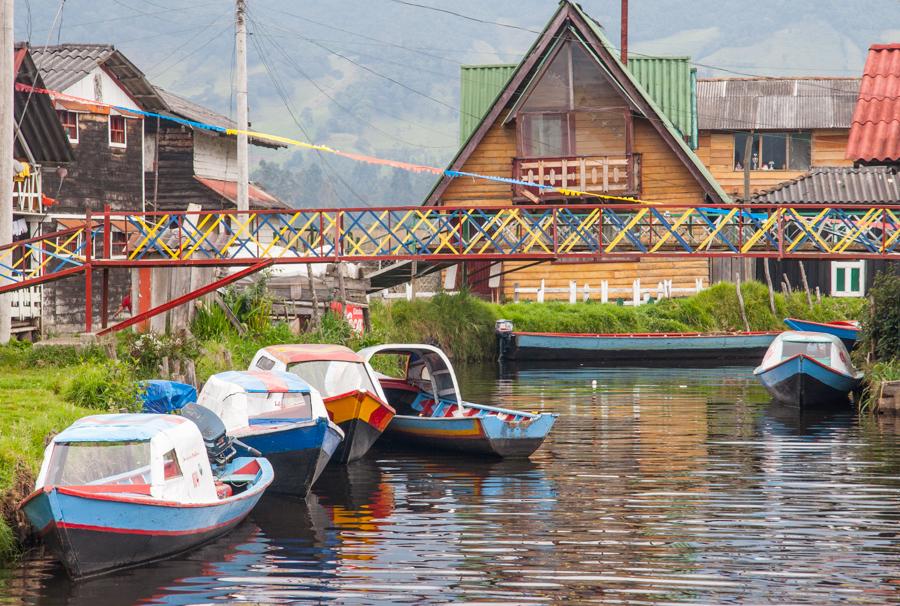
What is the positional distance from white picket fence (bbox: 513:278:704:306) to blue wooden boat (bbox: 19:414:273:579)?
33.9 meters

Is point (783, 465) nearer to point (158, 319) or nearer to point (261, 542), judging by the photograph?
point (261, 542)

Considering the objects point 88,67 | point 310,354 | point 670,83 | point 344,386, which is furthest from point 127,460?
point 670,83

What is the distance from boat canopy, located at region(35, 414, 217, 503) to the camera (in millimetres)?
15898

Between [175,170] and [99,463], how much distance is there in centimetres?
4001

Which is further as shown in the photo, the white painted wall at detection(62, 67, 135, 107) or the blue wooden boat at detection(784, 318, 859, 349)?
the white painted wall at detection(62, 67, 135, 107)

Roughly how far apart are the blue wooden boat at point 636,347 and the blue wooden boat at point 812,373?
493 inches

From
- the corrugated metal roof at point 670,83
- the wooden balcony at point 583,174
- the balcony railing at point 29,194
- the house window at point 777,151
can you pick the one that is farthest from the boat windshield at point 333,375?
the house window at point 777,151

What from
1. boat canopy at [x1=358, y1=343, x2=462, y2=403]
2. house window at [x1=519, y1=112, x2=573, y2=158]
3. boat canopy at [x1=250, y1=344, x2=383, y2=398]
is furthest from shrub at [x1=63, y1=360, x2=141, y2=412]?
house window at [x1=519, y1=112, x2=573, y2=158]

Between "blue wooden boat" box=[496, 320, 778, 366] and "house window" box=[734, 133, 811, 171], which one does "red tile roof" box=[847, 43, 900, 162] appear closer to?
"blue wooden boat" box=[496, 320, 778, 366]

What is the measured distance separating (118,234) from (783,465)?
32.9 m

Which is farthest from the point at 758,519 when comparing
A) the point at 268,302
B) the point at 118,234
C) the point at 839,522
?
the point at 118,234

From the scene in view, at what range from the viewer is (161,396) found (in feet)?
74.7

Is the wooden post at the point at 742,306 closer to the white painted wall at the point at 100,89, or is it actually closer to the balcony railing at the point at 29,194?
the white painted wall at the point at 100,89

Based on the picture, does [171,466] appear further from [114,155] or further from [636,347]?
[114,155]
